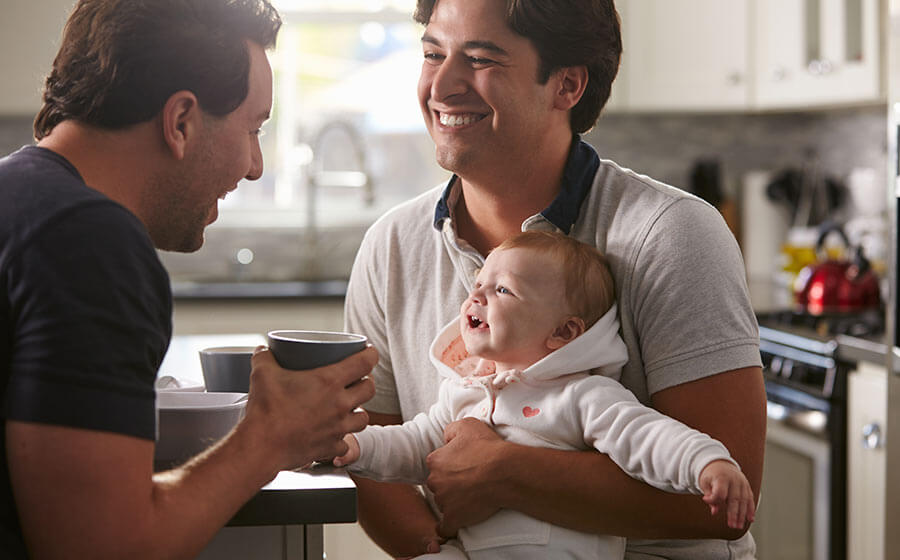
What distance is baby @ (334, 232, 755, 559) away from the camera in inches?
57.3

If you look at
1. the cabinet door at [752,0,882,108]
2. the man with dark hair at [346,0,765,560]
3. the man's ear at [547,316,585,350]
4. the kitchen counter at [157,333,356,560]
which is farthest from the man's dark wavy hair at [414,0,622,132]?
the cabinet door at [752,0,882,108]

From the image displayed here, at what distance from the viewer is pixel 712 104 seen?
4430mm

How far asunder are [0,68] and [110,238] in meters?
3.60

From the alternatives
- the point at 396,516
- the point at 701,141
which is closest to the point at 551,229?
Result: the point at 396,516

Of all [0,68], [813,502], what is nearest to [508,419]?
[813,502]

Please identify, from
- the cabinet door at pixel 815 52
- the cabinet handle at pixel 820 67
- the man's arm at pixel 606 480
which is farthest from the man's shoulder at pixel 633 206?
the cabinet handle at pixel 820 67

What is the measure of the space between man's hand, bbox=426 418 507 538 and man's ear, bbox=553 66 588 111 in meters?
0.60

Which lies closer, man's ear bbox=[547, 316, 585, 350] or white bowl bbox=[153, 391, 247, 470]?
white bowl bbox=[153, 391, 247, 470]

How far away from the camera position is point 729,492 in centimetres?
123

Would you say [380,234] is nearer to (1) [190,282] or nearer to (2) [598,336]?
(2) [598,336]

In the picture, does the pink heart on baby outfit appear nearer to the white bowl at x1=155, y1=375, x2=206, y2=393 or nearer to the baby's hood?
the baby's hood

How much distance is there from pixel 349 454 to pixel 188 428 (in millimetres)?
246

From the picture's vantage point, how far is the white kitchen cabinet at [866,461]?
2838 millimetres

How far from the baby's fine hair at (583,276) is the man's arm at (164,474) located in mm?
367
